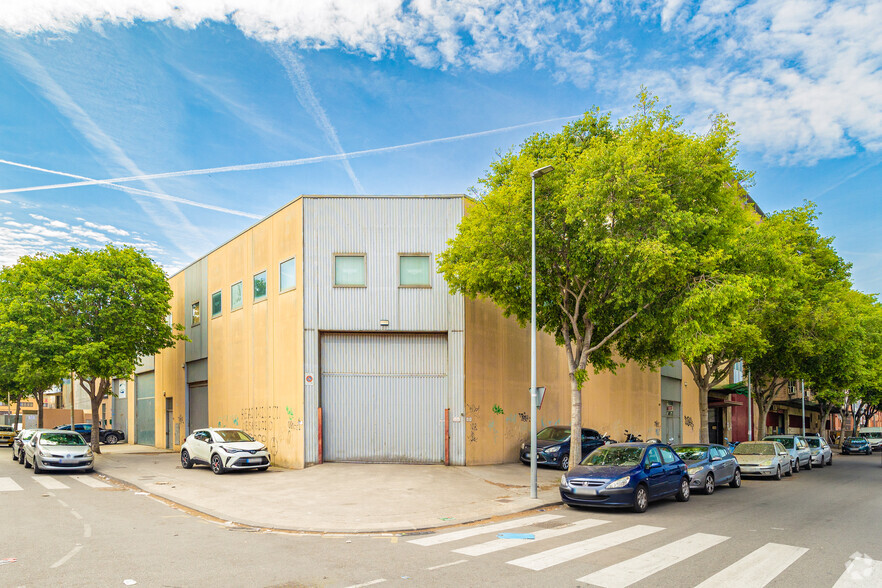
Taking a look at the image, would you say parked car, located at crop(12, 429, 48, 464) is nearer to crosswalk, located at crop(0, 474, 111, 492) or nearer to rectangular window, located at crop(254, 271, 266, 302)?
crosswalk, located at crop(0, 474, 111, 492)

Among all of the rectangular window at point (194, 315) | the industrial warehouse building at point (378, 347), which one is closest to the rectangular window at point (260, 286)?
the industrial warehouse building at point (378, 347)

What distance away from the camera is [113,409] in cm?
4344

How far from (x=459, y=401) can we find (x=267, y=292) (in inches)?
350

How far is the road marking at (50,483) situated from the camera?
1739 cm

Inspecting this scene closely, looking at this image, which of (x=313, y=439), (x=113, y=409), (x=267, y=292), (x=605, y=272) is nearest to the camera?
(x=605, y=272)

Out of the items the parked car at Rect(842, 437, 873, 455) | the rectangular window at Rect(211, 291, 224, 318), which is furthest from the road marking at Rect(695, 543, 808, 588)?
the parked car at Rect(842, 437, 873, 455)

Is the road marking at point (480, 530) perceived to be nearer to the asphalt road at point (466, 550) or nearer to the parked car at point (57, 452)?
the asphalt road at point (466, 550)

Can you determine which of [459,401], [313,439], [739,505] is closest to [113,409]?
[313,439]

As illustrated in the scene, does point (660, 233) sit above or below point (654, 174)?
below

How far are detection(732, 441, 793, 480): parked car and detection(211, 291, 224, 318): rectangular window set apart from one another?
22.9 m

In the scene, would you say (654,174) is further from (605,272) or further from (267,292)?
(267,292)

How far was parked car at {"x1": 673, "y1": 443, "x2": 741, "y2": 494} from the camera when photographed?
17.0 metres

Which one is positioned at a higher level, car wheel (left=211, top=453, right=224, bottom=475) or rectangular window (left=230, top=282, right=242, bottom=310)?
rectangular window (left=230, top=282, right=242, bottom=310)

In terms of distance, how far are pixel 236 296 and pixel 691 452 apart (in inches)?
763
